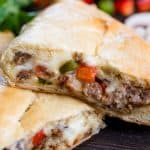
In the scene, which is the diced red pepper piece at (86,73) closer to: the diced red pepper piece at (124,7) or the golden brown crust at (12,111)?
the golden brown crust at (12,111)

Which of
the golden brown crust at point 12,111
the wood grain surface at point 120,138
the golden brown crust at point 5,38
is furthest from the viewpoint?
the golden brown crust at point 5,38

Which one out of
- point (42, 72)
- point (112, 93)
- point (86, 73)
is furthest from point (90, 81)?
point (42, 72)

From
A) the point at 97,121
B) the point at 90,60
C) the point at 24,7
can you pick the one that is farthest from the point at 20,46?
the point at 24,7

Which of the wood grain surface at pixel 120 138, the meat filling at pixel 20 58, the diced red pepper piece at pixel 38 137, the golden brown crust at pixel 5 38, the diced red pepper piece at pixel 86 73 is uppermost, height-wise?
the meat filling at pixel 20 58

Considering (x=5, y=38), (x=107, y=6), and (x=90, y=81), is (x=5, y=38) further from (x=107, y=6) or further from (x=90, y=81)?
(x=107, y=6)

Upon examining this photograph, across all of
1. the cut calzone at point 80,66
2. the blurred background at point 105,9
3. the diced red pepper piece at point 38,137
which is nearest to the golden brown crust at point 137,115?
the cut calzone at point 80,66
